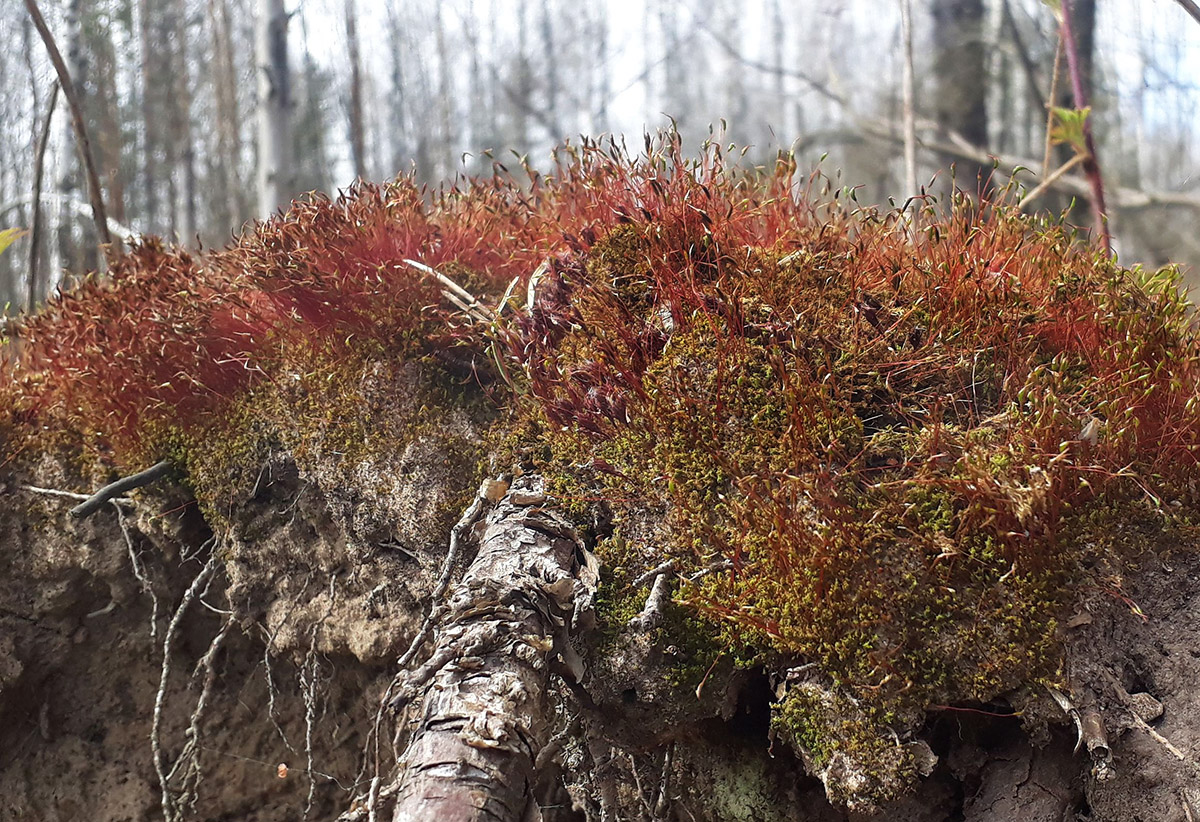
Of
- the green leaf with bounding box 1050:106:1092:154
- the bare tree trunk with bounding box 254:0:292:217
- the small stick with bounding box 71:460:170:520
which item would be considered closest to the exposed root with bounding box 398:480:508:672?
the small stick with bounding box 71:460:170:520

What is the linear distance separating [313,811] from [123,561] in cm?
110

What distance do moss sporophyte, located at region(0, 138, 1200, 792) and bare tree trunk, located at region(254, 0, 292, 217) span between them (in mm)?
4663

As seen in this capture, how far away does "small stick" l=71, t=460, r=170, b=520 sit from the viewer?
2.38 metres

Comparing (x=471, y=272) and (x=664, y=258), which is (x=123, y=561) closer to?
(x=471, y=272)

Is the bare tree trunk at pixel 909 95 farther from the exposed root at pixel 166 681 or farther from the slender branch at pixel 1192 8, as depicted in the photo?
the exposed root at pixel 166 681

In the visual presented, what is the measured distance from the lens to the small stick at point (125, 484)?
2379 millimetres

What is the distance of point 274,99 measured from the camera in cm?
677

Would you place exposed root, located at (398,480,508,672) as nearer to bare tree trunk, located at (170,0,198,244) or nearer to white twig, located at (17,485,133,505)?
white twig, located at (17,485,133,505)

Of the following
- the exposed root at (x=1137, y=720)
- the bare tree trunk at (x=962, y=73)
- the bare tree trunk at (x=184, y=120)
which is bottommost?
the exposed root at (x=1137, y=720)

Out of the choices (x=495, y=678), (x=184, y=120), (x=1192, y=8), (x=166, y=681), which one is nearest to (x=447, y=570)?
(x=495, y=678)

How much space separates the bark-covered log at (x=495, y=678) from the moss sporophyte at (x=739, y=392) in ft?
0.66

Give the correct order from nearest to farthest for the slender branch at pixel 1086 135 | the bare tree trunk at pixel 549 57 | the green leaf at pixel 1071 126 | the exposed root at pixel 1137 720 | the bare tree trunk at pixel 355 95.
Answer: the exposed root at pixel 1137 720 → the green leaf at pixel 1071 126 → the slender branch at pixel 1086 135 → the bare tree trunk at pixel 355 95 → the bare tree trunk at pixel 549 57

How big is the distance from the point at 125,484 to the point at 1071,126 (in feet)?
11.8

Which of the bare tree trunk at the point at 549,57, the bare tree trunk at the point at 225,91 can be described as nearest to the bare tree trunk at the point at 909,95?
the bare tree trunk at the point at 225,91
